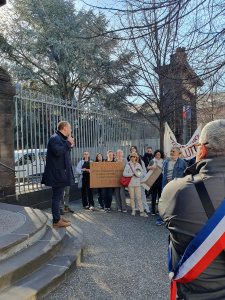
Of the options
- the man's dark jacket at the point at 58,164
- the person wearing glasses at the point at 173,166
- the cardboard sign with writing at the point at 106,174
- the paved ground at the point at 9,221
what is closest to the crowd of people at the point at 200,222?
the paved ground at the point at 9,221

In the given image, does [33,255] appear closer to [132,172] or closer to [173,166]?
[173,166]

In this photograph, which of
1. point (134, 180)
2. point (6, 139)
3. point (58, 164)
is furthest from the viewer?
point (134, 180)

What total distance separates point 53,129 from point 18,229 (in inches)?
251

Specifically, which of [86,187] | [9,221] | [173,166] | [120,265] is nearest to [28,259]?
[120,265]

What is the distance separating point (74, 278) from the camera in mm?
5359

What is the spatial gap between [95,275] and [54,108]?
788 centimetres

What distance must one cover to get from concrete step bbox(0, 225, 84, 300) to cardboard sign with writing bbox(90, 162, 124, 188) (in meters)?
4.35

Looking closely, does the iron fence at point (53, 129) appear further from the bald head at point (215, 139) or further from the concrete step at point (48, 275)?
the bald head at point (215, 139)

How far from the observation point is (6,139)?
10.0 meters

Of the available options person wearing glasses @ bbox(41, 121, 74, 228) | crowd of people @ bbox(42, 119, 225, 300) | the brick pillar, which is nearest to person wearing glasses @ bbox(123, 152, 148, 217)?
the brick pillar

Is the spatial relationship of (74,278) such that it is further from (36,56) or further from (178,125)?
(36,56)

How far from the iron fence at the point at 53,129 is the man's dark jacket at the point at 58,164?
10.8ft

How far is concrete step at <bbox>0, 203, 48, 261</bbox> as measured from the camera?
540 centimetres

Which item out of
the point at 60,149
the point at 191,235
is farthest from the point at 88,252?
the point at 191,235
